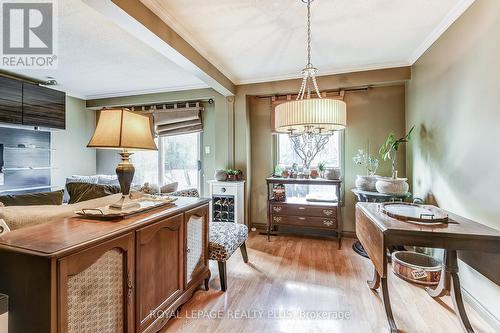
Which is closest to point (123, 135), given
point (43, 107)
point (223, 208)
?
point (223, 208)

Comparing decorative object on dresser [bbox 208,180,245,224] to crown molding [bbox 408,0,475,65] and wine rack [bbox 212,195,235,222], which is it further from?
crown molding [bbox 408,0,475,65]

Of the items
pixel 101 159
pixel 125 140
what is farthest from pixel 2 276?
pixel 101 159

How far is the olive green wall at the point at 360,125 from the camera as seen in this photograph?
3248 mm

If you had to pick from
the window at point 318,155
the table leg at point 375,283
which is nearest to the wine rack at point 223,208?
the window at point 318,155

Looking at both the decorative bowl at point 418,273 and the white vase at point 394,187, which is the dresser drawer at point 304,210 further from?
the decorative bowl at point 418,273

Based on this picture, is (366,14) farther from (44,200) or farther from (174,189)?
(44,200)

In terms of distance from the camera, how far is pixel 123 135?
1.34 meters

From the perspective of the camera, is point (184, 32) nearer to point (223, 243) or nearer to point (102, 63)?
point (102, 63)

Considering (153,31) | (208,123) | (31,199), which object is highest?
(153,31)

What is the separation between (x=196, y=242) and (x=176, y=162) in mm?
2609

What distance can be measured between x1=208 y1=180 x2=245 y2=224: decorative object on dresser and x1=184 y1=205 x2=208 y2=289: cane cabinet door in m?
1.42

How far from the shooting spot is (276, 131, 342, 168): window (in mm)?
3537

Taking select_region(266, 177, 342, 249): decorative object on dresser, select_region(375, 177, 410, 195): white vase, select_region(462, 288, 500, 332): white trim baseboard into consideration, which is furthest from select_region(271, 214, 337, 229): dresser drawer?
select_region(462, 288, 500, 332): white trim baseboard

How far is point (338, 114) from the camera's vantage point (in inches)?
59.7
